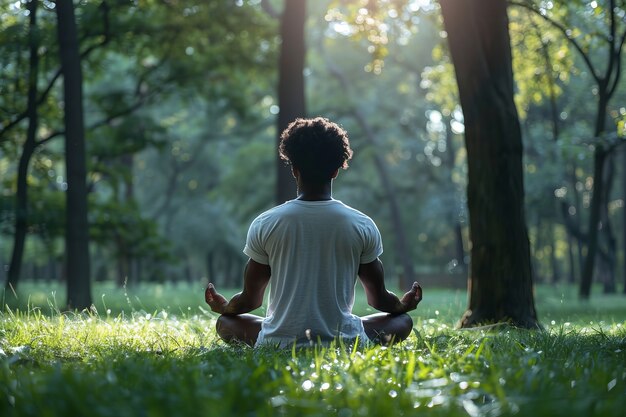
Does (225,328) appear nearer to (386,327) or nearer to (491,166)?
(386,327)

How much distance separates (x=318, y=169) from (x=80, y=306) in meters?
7.04

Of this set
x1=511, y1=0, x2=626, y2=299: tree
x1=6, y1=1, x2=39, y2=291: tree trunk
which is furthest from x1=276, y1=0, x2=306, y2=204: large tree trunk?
x1=6, y1=1, x2=39, y2=291: tree trunk

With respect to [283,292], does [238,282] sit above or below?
below

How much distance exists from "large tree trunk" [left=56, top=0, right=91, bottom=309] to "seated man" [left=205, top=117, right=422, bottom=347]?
22.3 ft

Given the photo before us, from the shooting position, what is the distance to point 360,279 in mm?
5895

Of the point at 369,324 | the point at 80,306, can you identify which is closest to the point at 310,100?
the point at 80,306

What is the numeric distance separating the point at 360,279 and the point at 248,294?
80 cm

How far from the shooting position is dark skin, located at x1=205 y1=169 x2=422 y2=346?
18.7 feet

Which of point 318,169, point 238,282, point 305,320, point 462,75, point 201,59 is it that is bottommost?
point 238,282

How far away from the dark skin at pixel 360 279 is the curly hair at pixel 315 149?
0.24 feet

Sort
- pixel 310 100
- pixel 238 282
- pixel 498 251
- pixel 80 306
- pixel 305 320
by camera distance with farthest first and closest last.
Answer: pixel 238 282
pixel 310 100
pixel 80 306
pixel 498 251
pixel 305 320

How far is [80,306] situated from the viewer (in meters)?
11.5

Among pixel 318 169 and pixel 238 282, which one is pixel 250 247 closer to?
pixel 318 169

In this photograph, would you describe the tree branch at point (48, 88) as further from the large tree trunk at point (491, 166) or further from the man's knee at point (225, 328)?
the man's knee at point (225, 328)
